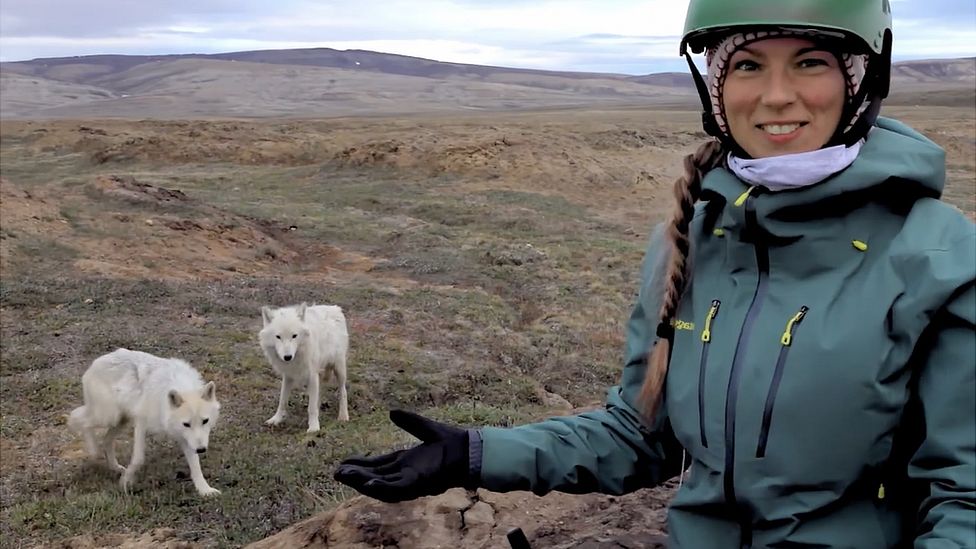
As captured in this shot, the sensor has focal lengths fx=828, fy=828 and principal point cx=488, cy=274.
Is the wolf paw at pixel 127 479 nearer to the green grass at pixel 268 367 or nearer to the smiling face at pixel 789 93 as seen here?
the green grass at pixel 268 367

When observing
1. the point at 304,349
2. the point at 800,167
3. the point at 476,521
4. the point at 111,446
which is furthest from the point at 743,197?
the point at 304,349

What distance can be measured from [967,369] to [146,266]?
15513 millimetres

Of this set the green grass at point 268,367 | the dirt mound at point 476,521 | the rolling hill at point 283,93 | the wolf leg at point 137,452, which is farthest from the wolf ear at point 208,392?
the rolling hill at point 283,93

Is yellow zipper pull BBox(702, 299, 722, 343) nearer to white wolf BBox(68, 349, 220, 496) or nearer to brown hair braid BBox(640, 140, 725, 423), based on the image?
brown hair braid BBox(640, 140, 725, 423)

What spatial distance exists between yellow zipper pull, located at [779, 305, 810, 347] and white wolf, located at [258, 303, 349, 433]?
257 inches

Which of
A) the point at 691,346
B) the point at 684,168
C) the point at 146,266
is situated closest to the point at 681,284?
the point at 691,346

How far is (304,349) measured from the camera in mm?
8062

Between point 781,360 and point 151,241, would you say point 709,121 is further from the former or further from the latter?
point 151,241

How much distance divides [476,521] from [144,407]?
11.4 feet

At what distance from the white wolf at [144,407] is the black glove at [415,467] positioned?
467 cm

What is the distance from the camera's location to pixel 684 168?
2268 millimetres

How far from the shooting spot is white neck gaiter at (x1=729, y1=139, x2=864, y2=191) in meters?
1.76

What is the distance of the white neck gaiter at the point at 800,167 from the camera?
5.76 feet

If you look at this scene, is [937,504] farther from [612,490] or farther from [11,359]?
[11,359]
